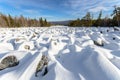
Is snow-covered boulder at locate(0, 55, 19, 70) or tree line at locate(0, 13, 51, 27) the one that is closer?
snow-covered boulder at locate(0, 55, 19, 70)

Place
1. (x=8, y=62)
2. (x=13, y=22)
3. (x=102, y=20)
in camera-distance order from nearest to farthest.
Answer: (x=8, y=62)
(x=102, y=20)
(x=13, y=22)

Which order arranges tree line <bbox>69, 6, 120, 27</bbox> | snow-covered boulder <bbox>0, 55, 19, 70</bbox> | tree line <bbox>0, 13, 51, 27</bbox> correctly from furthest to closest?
1. tree line <bbox>0, 13, 51, 27</bbox>
2. tree line <bbox>69, 6, 120, 27</bbox>
3. snow-covered boulder <bbox>0, 55, 19, 70</bbox>

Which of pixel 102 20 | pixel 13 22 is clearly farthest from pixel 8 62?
pixel 13 22

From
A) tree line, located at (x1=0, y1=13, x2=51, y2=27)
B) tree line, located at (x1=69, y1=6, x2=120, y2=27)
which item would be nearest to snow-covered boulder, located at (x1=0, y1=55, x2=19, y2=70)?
tree line, located at (x1=69, y1=6, x2=120, y2=27)

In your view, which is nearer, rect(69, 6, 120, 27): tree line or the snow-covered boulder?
the snow-covered boulder

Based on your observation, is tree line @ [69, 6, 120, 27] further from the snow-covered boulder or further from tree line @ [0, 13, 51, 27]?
the snow-covered boulder

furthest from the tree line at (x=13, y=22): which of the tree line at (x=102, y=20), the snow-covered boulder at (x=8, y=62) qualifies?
the snow-covered boulder at (x=8, y=62)

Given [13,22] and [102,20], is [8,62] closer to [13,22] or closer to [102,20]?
[102,20]

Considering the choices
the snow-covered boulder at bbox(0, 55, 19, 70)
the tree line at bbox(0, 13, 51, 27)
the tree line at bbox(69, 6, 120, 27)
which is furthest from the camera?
the tree line at bbox(0, 13, 51, 27)

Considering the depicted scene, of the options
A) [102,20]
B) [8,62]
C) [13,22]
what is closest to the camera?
[8,62]

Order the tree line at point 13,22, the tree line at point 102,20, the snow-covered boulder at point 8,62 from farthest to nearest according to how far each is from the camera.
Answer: the tree line at point 13,22 → the tree line at point 102,20 → the snow-covered boulder at point 8,62

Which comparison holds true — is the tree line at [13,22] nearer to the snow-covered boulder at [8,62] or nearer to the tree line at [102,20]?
the tree line at [102,20]

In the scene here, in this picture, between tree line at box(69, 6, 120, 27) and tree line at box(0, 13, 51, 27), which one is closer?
tree line at box(69, 6, 120, 27)

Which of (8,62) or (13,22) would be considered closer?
(8,62)
